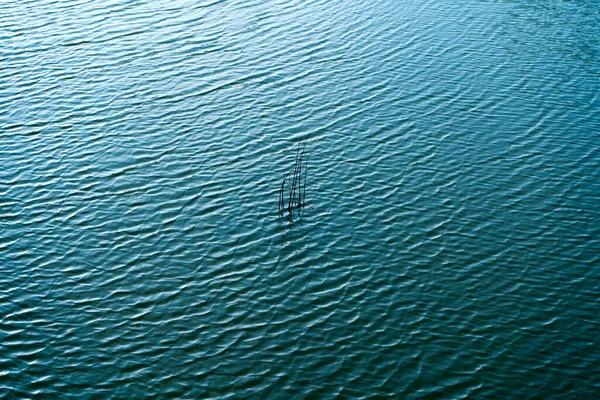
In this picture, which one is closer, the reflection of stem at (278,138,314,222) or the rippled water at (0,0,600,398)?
the rippled water at (0,0,600,398)

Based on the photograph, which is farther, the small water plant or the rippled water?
the small water plant

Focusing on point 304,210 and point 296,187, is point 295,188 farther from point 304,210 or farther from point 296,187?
point 296,187

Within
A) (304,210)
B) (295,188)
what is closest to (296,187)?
(295,188)

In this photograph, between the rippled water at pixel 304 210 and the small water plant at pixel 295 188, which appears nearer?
the rippled water at pixel 304 210

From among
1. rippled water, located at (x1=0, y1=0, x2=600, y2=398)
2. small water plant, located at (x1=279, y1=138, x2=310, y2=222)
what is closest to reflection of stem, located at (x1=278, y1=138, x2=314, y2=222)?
small water plant, located at (x1=279, y1=138, x2=310, y2=222)

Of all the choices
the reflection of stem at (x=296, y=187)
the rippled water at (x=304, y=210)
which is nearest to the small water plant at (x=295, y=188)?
the reflection of stem at (x=296, y=187)

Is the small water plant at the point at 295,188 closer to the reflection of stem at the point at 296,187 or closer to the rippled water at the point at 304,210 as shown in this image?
the reflection of stem at the point at 296,187

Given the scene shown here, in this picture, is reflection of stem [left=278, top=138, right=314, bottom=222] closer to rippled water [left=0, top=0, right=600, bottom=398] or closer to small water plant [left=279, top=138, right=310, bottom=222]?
small water plant [left=279, top=138, right=310, bottom=222]
